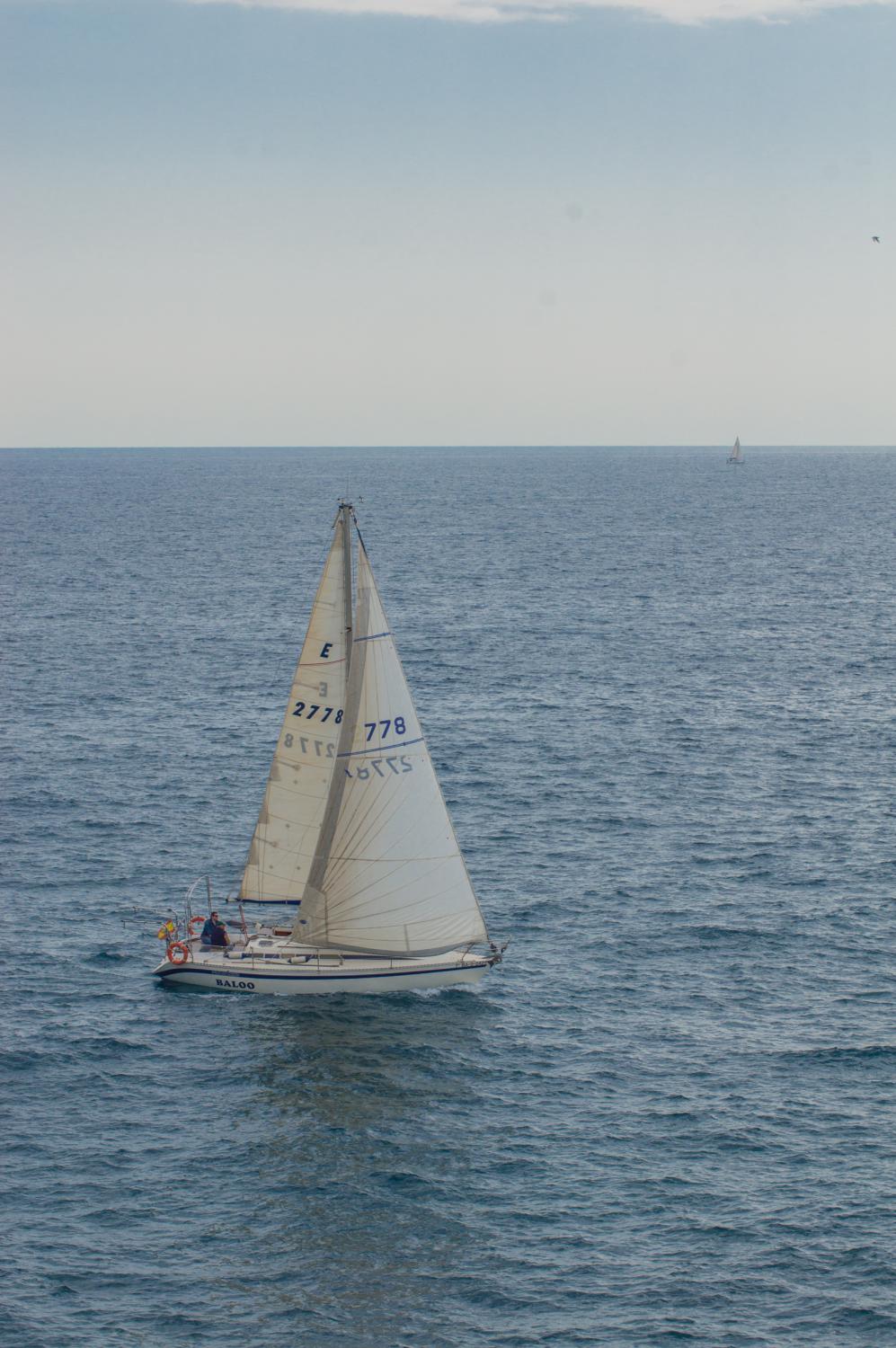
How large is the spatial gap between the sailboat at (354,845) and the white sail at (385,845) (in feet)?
0.11

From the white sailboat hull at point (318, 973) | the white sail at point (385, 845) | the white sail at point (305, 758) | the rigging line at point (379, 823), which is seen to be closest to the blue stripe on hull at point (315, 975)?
the white sailboat hull at point (318, 973)

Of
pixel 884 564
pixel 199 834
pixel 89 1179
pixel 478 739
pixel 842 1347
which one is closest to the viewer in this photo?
pixel 842 1347

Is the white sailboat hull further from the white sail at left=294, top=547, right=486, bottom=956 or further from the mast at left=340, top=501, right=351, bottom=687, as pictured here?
the mast at left=340, top=501, right=351, bottom=687

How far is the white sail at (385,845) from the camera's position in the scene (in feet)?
190

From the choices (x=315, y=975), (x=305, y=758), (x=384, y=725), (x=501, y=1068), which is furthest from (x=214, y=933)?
(x=501, y=1068)

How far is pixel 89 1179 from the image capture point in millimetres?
46625

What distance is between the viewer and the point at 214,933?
198ft

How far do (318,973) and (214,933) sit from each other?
4567 mm

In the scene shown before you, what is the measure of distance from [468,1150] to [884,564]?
162m

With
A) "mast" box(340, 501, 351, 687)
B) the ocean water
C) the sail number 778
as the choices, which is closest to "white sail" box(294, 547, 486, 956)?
the sail number 778

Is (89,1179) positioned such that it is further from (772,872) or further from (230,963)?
(772,872)

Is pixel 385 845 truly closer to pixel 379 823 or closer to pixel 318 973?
pixel 379 823

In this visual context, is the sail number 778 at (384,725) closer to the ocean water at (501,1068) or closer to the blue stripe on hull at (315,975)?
the blue stripe on hull at (315,975)

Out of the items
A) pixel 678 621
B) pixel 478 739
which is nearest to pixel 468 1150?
pixel 478 739
